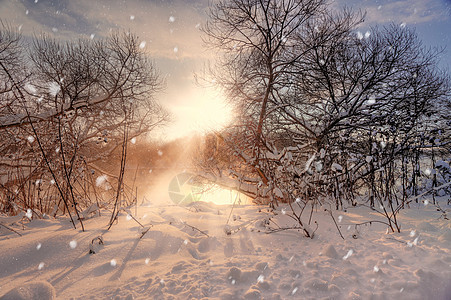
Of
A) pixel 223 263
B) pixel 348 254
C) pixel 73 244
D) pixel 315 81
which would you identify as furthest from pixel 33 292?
pixel 315 81

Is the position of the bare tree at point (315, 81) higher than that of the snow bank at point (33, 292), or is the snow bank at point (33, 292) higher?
the bare tree at point (315, 81)

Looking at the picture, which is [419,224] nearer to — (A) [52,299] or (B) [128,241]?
Answer: (B) [128,241]

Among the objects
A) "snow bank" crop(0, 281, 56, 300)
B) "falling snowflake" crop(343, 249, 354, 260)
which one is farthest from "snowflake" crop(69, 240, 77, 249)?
"falling snowflake" crop(343, 249, 354, 260)

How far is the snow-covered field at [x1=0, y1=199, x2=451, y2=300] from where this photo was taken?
1242 millimetres

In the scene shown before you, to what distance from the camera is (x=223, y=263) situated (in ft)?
5.28

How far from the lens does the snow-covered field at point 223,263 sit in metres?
1.24

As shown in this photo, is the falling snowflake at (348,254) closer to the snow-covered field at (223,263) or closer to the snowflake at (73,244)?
the snow-covered field at (223,263)

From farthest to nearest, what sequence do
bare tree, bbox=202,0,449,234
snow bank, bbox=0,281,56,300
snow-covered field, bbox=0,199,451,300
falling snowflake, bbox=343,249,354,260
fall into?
bare tree, bbox=202,0,449,234, falling snowflake, bbox=343,249,354,260, snow-covered field, bbox=0,199,451,300, snow bank, bbox=0,281,56,300

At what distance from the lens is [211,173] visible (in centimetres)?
597

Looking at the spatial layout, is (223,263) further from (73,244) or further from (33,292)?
(73,244)

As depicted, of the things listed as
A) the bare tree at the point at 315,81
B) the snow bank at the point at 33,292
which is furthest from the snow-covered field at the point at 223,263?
the bare tree at the point at 315,81

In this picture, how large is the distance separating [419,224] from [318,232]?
1.04 m

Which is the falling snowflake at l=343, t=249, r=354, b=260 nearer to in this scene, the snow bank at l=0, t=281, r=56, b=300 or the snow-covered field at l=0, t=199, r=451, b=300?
the snow-covered field at l=0, t=199, r=451, b=300

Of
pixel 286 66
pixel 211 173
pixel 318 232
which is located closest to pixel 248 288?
pixel 318 232
